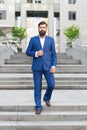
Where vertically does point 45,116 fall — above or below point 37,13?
below

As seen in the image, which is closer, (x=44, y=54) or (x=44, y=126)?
(x=44, y=126)

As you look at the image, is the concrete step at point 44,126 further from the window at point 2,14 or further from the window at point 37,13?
the window at point 37,13

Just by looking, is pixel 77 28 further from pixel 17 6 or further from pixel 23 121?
pixel 23 121

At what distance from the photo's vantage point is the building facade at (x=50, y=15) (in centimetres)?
6106

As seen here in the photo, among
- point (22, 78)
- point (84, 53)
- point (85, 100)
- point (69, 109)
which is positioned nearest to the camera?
point (69, 109)

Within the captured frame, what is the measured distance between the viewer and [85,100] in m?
8.86

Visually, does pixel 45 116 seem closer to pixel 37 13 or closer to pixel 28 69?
pixel 28 69

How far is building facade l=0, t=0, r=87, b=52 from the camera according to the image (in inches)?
2404

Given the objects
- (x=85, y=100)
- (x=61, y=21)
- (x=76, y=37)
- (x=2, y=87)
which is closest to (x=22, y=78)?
(x=2, y=87)

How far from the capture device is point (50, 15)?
62.0m

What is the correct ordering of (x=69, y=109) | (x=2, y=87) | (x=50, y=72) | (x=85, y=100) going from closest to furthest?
(x=50, y=72) < (x=69, y=109) < (x=85, y=100) < (x=2, y=87)

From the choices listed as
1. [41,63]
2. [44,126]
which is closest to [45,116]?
[44,126]

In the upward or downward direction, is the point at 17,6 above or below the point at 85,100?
above

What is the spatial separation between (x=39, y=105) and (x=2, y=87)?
437cm
